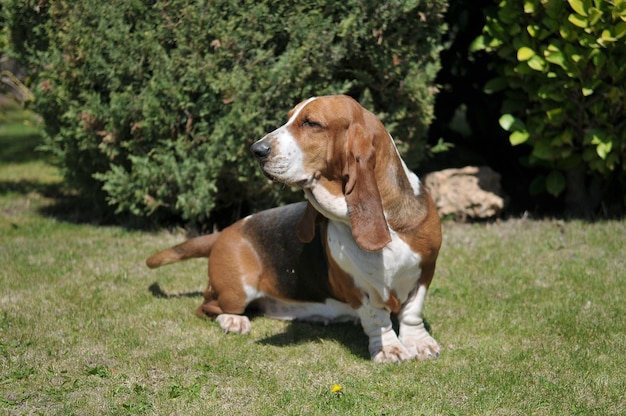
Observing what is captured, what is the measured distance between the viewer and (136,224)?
7.59 m

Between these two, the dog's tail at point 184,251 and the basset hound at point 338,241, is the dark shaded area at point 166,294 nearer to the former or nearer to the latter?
the dog's tail at point 184,251

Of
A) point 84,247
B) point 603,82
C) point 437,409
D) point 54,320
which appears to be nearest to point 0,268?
point 84,247

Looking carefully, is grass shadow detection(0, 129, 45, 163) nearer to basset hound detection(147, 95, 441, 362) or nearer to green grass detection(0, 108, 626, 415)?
green grass detection(0, 108, 626, 415)

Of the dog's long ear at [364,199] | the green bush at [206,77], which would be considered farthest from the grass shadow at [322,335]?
the green bush at [206,77]

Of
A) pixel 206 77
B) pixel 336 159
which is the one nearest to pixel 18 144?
pixel 206 77

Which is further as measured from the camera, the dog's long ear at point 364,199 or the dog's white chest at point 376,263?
the dog's white chest at point 376,263

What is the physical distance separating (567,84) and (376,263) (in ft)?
10.5

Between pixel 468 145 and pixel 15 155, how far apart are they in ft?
21.1

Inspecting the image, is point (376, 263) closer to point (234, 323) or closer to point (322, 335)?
point (322, 335)

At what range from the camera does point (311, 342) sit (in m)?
4.80

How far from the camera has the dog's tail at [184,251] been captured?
17.3 feet

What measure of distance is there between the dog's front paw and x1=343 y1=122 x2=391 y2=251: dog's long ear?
1280 mm

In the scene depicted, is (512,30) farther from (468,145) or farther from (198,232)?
(198,232)

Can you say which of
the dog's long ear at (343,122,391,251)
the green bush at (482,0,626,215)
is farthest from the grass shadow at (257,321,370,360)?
the green bush at (482,0,626,215)
